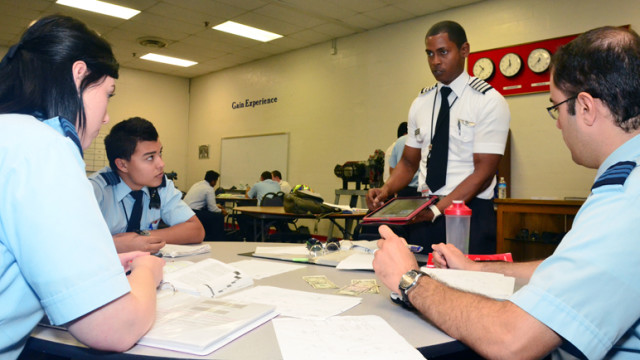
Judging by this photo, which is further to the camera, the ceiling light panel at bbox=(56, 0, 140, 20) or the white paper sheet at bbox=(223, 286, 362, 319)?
the ceiling light panel at bbox=(56, 0, 140, 20)

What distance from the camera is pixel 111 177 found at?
2.10 metres

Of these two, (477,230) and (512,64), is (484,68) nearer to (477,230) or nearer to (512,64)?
(512,64)

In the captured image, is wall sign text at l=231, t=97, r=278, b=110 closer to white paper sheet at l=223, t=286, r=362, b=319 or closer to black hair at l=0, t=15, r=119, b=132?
white paper sheet at l=223, t=286, r=362, b=319

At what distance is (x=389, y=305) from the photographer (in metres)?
1.07

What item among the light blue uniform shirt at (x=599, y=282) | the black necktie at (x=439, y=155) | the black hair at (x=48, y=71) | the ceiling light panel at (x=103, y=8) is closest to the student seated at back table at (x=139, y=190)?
the black necktie at (x=439, y=155)

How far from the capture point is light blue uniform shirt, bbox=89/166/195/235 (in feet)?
6.59

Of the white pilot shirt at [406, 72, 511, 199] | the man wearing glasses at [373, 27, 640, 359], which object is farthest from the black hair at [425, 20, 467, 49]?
the man wearing glasses at [373, 27, 640, 359]

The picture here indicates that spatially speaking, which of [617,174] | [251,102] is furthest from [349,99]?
[617,174]

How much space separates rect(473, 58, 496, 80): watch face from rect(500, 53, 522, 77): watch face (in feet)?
0.37

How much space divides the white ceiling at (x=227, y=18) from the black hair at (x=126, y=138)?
13.9 ft

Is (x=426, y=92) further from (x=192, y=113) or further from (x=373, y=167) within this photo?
(x=192, y=113)

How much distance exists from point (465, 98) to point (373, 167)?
3.31 meters

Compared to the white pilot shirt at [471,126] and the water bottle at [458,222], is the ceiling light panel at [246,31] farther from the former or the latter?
the water bottle at [458,222]

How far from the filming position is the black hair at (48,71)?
0.81m
